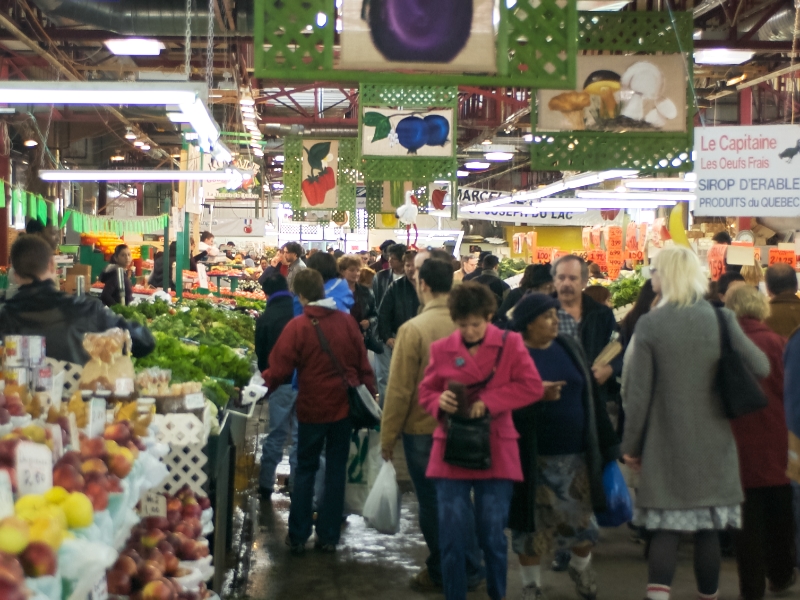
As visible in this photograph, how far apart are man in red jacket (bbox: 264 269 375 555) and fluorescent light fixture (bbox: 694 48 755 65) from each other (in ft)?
20.9

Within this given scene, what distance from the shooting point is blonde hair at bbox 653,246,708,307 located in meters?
4.39

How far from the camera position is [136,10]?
10.8 metres

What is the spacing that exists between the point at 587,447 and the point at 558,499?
0.29 metres

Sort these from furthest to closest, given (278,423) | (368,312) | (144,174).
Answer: (144,174) → (368,312) → (278,423)

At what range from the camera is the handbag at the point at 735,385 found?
4242 millimetres

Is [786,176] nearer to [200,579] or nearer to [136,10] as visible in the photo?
[200,579]

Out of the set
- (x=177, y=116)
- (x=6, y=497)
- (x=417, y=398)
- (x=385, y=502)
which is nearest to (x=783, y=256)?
(x=177, y=116)

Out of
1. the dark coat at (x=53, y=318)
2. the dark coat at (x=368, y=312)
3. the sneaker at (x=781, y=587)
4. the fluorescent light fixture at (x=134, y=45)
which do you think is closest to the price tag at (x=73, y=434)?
the dark coat at (x=53, y=318)

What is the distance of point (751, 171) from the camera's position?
7.65 m

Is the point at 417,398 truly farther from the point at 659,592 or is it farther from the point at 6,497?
the point at 6,497

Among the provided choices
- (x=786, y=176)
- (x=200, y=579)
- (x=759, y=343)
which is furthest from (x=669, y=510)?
(x=786, y=176)

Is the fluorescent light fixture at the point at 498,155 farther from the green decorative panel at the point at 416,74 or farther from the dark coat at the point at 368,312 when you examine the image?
the green decorative panel at the point at 416,74

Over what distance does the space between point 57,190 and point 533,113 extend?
66.7 ft

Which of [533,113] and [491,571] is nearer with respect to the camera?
[491,571]
